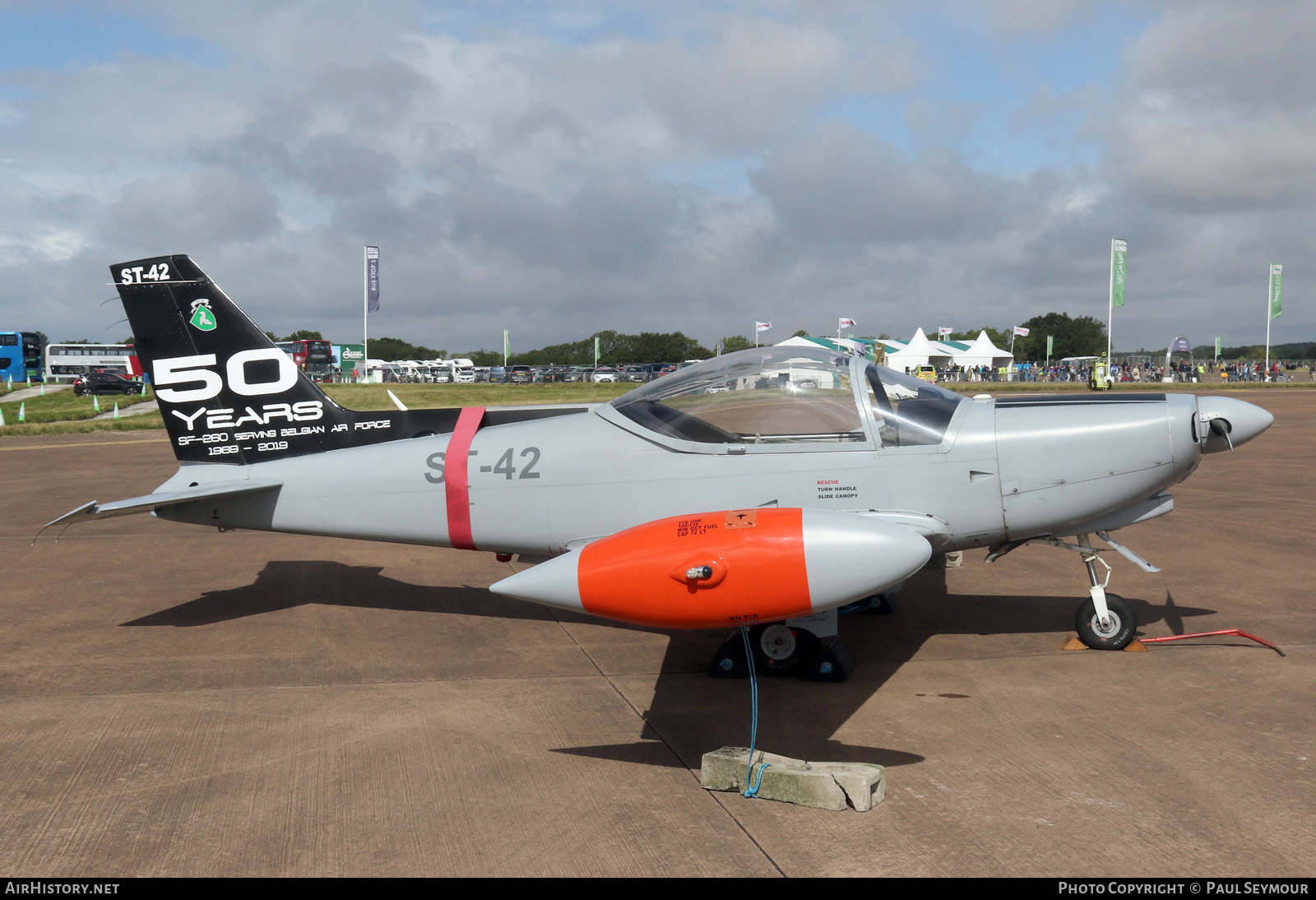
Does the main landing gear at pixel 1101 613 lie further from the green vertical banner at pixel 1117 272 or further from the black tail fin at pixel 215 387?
the green vertical banner at pixel 1117 272

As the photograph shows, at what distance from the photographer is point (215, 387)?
7465 mm

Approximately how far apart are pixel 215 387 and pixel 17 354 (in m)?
77.6

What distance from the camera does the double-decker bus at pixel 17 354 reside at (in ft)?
225

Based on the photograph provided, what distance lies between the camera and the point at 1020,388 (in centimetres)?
4903

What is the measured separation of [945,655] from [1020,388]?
46.7 metres

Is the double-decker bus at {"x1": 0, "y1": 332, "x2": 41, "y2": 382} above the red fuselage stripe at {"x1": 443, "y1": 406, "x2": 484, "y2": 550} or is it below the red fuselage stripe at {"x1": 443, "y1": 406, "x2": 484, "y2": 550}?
above

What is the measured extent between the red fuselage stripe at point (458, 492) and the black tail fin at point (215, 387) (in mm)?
922

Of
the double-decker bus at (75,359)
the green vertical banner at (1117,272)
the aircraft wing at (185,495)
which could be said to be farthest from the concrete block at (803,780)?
the double-decker bus at (75,359)

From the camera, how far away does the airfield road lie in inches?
143

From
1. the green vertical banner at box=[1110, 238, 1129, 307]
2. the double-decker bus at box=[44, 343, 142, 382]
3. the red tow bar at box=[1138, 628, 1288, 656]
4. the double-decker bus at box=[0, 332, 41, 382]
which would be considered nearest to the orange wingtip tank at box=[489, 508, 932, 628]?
the red tow bar at box=[1138, 628, 1288, 656]

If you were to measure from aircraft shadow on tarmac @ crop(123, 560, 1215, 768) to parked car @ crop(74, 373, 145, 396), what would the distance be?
Result: 50.1 m

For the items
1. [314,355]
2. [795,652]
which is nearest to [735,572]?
[795,652]

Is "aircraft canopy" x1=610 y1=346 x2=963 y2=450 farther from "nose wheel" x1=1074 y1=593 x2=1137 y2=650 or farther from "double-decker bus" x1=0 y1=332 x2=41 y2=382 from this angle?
"double-decker bus" x1=0 y1=332 x2=41 y2=382
